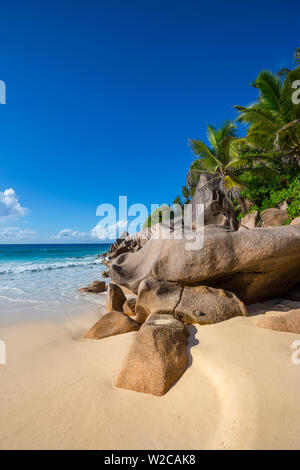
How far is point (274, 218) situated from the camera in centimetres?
881

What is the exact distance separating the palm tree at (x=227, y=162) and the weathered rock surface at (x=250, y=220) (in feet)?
2.30

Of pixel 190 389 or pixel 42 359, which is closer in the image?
pixel 190 389

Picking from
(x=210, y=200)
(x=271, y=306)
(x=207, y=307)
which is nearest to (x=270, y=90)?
(x=210, y=200)

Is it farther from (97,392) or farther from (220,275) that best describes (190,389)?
(220,275)

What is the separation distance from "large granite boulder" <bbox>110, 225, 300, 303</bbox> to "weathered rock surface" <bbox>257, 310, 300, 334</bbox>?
909 millimetres

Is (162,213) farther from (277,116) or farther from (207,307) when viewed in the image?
(207,307)

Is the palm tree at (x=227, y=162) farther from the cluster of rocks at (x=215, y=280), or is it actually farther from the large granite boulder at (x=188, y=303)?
the large granite boulder at (x=188, y=303)

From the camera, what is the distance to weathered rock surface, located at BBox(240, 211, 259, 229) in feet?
34.4

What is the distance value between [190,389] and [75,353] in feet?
6.06

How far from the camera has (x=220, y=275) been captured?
376 cm

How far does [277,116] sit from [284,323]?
10635 mm

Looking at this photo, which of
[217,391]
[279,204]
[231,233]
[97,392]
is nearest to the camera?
[217,391]

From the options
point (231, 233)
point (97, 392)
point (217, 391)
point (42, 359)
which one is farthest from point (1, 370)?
point (231, 233)

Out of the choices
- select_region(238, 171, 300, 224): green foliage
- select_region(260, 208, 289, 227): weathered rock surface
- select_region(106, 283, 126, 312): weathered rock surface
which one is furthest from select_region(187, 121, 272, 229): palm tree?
select_region(106, 283, 126, 312): weathered rock surface
